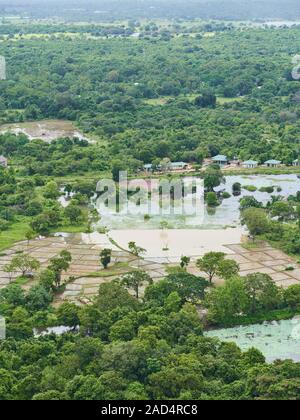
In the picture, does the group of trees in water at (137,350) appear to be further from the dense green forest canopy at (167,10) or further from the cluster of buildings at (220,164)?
the dense green forest canopy at (167,10)

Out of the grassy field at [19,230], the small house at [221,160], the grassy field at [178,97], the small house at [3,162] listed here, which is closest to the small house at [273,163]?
the small house at [221,160]

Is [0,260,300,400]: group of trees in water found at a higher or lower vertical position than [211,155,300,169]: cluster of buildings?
higher

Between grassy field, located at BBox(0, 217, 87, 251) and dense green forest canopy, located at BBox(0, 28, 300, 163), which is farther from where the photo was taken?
dense green forest canopy, located at BBox(0, 28, 300, 163)

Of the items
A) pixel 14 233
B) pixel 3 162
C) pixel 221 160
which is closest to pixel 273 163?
pixel 221 160

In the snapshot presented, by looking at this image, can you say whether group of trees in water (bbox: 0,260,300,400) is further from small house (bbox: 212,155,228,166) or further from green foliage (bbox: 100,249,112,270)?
small house (bbox: 212,155,228,166)

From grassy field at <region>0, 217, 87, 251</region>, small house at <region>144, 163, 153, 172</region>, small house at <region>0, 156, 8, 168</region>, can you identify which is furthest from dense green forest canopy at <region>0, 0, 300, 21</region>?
grassy field at <region>0, 217, 87, 251</region>

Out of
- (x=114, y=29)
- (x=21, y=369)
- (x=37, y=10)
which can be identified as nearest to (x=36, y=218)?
(x=21, y=369)
